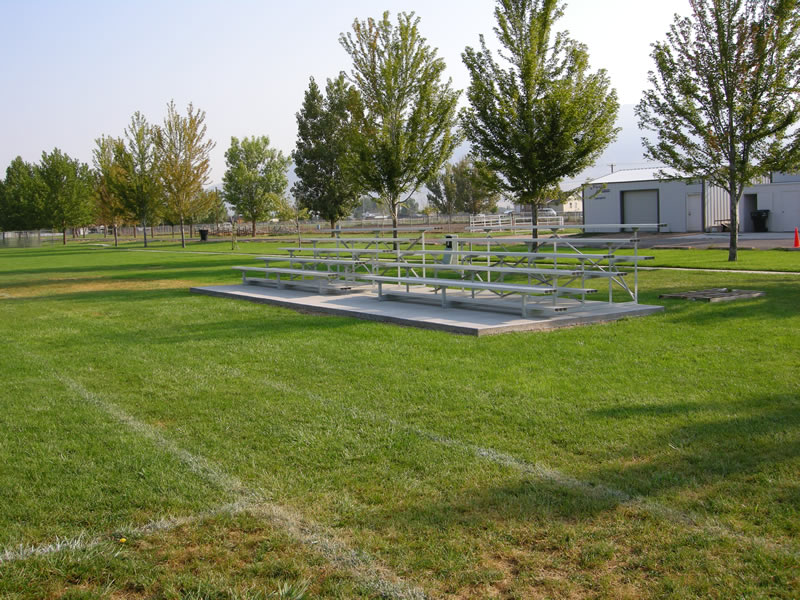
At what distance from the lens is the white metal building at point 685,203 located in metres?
33.8

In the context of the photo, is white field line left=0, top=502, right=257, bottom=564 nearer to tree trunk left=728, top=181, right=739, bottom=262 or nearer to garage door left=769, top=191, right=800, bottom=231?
tree trunk left=728, top=181, right=739, bottom=262

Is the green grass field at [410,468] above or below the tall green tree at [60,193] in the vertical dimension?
below

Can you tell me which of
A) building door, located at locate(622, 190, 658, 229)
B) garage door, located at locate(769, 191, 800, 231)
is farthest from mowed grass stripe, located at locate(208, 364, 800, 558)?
building door, located at locate(622, 190, 658, 229)

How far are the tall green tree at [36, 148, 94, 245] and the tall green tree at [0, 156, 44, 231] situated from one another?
0.58 m

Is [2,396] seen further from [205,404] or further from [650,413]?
[650,413]

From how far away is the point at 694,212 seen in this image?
36.7 m

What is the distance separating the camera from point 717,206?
36.9m

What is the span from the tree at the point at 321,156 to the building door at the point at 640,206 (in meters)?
25.3

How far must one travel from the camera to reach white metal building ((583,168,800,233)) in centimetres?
3378

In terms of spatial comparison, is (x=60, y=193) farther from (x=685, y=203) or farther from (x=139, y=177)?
(x=685, y=203)

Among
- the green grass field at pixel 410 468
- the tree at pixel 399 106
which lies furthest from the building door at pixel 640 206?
the green grass field at pixel 410 468

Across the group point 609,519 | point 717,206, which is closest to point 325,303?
point 609,519

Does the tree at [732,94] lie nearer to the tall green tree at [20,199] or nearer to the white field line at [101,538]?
the white field line at [101,538]

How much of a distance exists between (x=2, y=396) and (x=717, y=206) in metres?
36.4
